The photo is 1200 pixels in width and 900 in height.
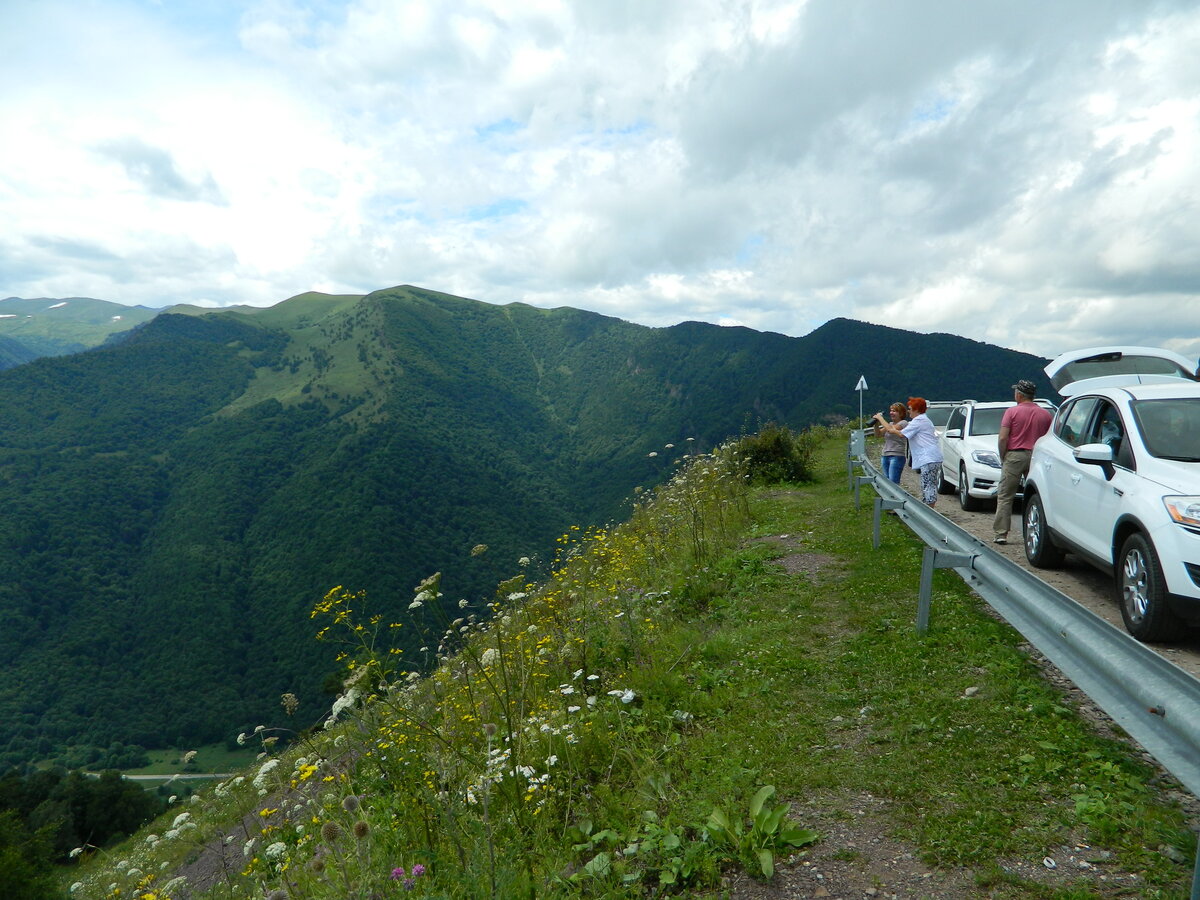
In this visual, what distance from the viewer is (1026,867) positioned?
2.53 m

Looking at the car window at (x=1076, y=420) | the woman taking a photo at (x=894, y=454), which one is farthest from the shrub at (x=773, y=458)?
the car window at (x=1076, y=420)

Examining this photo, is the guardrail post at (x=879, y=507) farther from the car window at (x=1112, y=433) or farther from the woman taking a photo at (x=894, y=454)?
the woman taking a photo at (x=894, y=454)

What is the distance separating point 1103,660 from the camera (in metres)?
2.77

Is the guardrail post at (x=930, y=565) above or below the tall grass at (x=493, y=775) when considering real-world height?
above

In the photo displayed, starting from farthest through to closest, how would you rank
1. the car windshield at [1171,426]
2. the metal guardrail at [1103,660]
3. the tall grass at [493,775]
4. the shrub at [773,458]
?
the shrub at [773,458]
the car windshield at [1171,426]
the tall grass at [493,775]
the metal guardrail at [1103,660]

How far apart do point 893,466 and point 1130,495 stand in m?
5.70

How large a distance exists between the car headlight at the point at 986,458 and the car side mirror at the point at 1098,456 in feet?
19.1

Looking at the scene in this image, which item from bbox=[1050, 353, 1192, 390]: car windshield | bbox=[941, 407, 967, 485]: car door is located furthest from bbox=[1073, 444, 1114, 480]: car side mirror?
bbox=[941, 407, 967, 485]: car door

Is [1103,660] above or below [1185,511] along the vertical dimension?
below

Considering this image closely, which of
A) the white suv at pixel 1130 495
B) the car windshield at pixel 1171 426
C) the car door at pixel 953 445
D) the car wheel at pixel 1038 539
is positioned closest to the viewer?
the white suv at pixel 1130 495

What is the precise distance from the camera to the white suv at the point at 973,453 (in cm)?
1090

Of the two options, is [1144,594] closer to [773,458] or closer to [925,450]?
[925,450]

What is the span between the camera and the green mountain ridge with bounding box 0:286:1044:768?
84625mm

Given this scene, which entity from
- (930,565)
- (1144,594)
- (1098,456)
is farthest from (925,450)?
(930,565)
